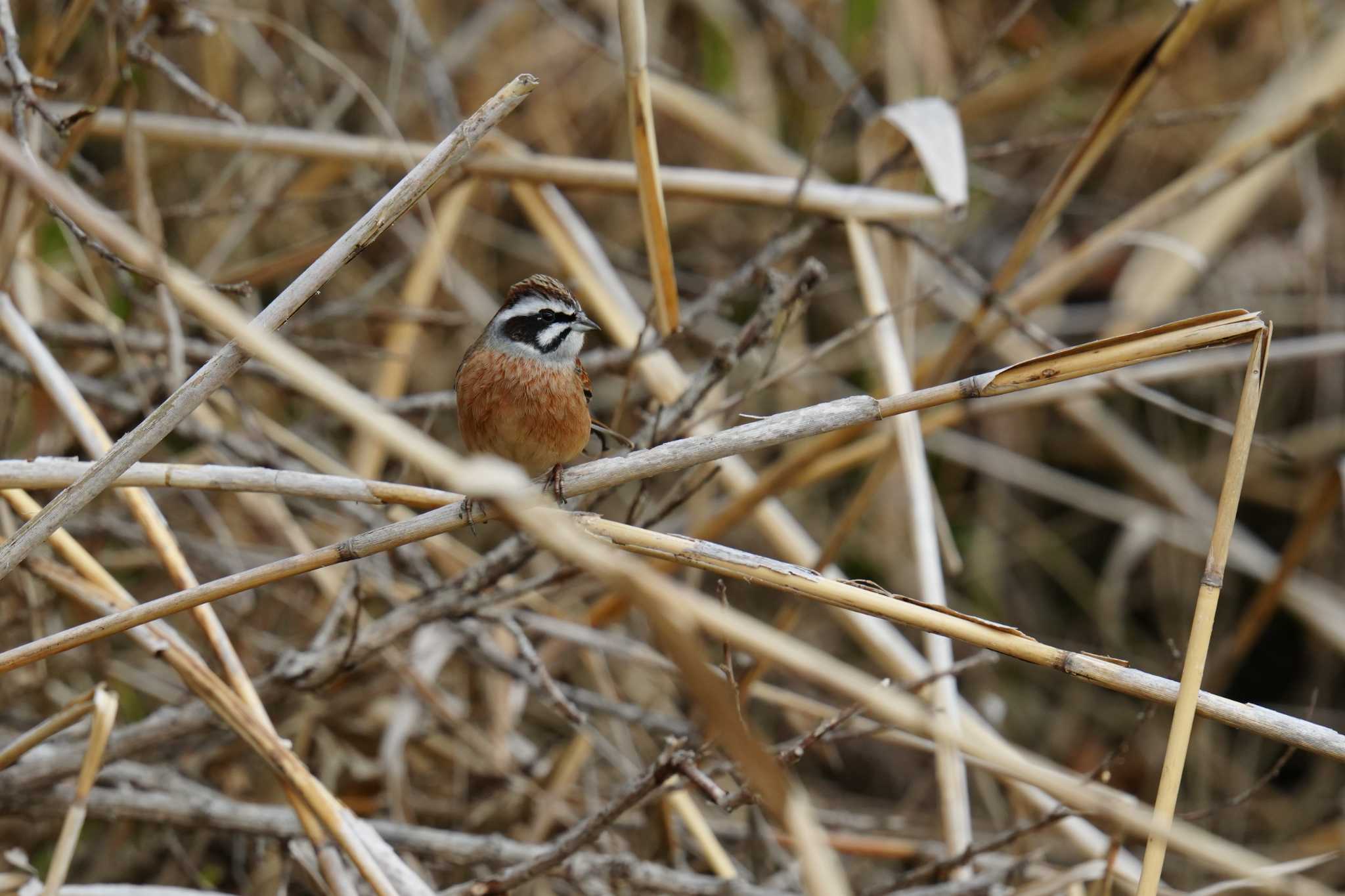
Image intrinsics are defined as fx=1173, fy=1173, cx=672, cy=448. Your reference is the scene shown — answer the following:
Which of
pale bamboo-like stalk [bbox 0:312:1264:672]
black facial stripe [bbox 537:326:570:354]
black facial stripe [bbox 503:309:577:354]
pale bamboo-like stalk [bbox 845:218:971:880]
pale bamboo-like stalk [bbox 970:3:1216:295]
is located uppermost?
pale bamboo-like stalk [bbox 970:3:1216:295]

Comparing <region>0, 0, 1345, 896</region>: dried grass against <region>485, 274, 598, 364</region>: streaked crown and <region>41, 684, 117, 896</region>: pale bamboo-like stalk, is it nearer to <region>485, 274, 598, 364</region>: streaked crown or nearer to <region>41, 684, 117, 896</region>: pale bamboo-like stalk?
<region>41, 684, 117, 896</region>: pale bamboo-like stalk

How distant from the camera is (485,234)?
18.1ft

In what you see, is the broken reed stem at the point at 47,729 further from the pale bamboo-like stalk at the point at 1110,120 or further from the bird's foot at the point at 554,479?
the pale bamboo-like stalk at the point at 1110,120

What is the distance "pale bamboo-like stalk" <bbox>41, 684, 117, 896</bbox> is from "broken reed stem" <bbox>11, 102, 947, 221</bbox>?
181 centimetres

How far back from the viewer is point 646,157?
9.28 ft

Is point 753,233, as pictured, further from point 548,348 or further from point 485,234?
point 548,348

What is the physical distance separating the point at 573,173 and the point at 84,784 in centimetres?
220

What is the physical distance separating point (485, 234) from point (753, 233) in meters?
1.36

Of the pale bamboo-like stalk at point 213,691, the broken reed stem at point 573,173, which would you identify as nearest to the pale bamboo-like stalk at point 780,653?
the pale bamboo-like stalk at point 213,691

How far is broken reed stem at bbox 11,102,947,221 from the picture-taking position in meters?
3.61

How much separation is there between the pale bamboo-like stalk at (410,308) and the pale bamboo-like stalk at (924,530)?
4.68 feet

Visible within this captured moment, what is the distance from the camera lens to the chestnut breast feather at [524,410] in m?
3.16

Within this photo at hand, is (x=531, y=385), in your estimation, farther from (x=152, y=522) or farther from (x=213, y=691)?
(x=213, y=691)

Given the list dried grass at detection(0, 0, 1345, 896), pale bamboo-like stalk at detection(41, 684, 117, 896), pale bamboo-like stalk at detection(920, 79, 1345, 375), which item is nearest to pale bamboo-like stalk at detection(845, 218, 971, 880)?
dried grass at detection(0, 0, 1345, 896)
